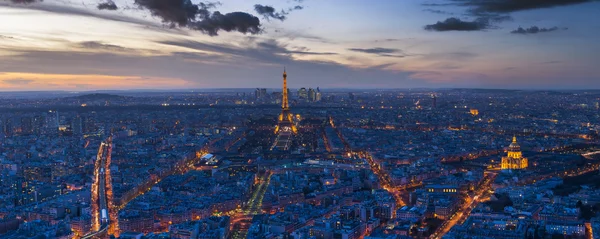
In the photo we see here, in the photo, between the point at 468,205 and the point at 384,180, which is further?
the point at 384,180

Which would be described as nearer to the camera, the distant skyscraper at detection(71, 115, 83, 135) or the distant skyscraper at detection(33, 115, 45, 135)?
the distant skyscraper at detection(71, 115, 83, 135)

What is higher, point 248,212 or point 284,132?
point 284,132

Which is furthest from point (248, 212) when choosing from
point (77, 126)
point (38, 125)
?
point (38, 125)

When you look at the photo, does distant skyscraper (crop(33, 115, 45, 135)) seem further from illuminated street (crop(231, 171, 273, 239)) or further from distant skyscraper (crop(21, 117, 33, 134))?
illuminated street (crop(231, 171, 273, 239))

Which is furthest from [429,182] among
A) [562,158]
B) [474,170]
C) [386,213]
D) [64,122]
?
[64,122]

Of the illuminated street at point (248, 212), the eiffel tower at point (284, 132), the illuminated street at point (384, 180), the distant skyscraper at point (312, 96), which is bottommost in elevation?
the illuminated street at point (248, 212)

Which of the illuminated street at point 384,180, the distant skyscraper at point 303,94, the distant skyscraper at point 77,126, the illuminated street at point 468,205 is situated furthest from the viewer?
the distant skyscraper at point 303,94

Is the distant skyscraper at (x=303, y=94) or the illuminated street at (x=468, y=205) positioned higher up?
the distant skyscraper at (x=303, y=94)

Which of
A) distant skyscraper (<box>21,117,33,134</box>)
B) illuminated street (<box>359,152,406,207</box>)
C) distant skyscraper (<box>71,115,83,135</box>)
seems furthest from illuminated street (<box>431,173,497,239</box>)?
distant skyscraper (<box>21,117,33,134</box>)

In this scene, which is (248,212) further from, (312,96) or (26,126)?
(312,96)

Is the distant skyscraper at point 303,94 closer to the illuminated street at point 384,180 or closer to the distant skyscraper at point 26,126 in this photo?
the distant skyscraper at point 26,126

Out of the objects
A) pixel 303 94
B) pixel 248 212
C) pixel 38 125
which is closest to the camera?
pixel 248 212

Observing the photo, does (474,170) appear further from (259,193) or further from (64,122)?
(64,122)

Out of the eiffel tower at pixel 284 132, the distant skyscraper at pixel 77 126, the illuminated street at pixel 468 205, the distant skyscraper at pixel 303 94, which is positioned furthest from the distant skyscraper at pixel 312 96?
the illuminated street at pixel 468 205
